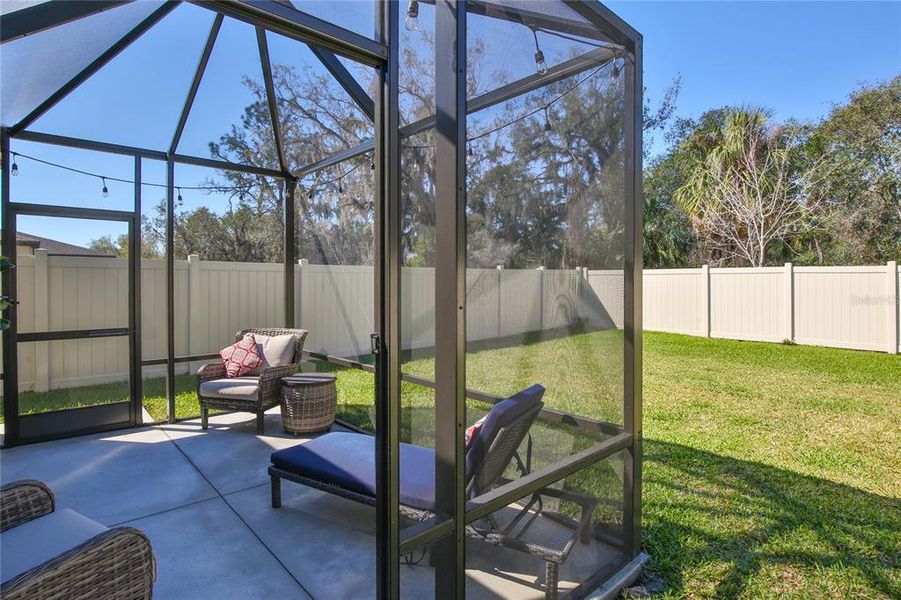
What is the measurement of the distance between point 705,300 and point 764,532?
7.99 meters

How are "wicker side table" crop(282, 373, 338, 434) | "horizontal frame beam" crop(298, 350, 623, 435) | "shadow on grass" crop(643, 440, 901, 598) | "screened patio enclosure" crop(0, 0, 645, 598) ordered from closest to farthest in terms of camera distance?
"screened patio enclosure" crop(0, 0, 645, 598), "horizontal frame beam" crop(298, 350, 623, 435), "shadow on grass" crop(643, 440, 901, 598), "wicker side table" crop(282, 373, 338, 434)

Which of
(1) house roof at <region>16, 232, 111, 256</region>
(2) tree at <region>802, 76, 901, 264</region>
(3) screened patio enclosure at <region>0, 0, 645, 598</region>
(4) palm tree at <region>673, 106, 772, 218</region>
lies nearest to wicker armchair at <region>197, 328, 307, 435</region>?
(3) screened patio enclosure at <region>0, 0, 645, 598</region>

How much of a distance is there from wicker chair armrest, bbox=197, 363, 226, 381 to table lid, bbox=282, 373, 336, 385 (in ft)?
2.59

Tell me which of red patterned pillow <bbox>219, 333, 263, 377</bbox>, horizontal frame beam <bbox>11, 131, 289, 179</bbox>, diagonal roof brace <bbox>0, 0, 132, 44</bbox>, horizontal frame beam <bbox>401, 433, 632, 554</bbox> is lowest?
horizontal frame beam <bbox>401, 433, 632, 554</bbox>

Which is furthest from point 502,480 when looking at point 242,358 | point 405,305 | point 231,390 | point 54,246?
point 54,246

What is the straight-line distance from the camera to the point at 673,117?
16.8 m


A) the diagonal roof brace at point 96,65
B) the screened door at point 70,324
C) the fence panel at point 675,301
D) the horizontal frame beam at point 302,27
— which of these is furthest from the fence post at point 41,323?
the fence panel at point 675,301

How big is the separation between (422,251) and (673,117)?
1803 cm

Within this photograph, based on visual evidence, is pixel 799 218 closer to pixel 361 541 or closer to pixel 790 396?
pixel 790 396

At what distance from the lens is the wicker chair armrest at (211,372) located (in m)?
4.76

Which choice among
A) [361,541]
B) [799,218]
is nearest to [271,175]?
[361,541]

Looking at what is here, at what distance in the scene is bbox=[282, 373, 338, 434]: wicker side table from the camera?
4406 millimetres

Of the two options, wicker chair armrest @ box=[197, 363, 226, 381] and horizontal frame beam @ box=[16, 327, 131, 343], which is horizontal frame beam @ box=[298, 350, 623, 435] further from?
horizontal frame beam @ box=[16, 327, 131, 343]

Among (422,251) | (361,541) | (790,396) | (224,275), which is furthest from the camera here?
(224,275)
